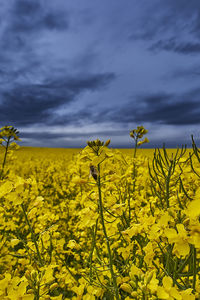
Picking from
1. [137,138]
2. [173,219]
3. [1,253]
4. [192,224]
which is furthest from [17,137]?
[192,224]

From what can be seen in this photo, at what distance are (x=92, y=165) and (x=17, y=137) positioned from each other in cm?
285

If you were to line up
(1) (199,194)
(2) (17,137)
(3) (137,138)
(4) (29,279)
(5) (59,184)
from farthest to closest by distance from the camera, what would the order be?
(5) (59,184) → (3) (137,138) → (2) (17,137) → (4) (29,279) → (1) (199,194)

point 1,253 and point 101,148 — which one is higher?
point 101,148

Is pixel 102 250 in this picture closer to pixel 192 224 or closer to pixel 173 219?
pixel 173 219

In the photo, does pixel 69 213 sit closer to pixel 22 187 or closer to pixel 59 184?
pixel 59 184

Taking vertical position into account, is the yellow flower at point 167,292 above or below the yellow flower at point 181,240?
below

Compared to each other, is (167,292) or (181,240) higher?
(181,240)

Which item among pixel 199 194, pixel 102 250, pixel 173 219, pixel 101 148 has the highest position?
pixel 101 148

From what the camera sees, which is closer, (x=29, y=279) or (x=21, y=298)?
(x=21, y=298)

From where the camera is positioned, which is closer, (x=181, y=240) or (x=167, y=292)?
(x=181, y=240)

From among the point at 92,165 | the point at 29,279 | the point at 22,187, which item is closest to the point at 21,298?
the point at 29,279

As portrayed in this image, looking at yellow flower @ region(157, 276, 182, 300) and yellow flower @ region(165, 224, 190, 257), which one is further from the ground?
yellow flower @ region(165, 224, 190, 257)

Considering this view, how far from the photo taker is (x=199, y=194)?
817 millimetres

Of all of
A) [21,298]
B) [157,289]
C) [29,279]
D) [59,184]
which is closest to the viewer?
[157,289]
